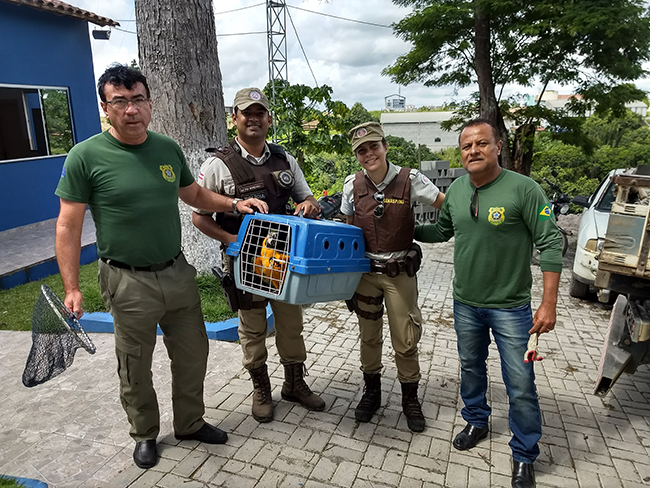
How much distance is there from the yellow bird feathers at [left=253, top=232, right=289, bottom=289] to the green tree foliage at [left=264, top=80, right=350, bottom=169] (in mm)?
5695

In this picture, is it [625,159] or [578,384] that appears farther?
[625,159]

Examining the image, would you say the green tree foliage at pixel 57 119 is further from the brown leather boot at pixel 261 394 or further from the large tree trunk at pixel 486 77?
the brown leather boot at pixel 261 394

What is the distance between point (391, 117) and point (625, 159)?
101ft

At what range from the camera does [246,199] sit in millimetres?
3039

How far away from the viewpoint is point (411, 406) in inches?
131

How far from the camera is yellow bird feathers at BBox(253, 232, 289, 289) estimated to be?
8.81 ft

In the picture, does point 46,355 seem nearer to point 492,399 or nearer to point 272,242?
point 272,242

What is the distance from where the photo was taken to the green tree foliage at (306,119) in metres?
8.10

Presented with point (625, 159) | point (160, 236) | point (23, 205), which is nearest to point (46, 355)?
point (160, 236)

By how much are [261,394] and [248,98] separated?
2124 mm

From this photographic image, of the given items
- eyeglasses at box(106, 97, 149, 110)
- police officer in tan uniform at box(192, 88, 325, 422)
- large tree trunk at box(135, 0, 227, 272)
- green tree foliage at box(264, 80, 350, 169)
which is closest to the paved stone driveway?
police officer in tan uniform at box(192, 88, 325, 422)

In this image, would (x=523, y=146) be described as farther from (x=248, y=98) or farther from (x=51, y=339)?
(x=51, y=339)

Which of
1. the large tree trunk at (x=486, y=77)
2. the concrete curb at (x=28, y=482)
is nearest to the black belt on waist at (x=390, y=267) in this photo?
the concrete curb at (x=28, y=482)

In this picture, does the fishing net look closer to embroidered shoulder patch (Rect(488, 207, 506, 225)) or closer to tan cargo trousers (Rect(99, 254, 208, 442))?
tan cargo trousers (Rect(99, 254, 208, 442))
